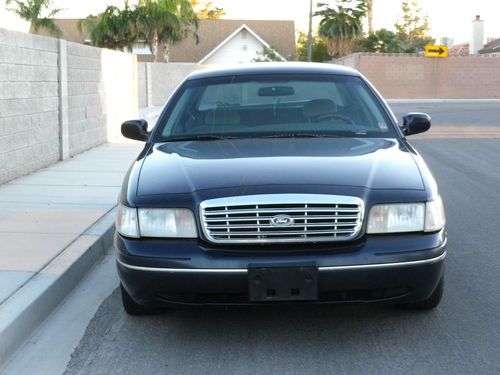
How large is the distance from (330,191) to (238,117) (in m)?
1.71

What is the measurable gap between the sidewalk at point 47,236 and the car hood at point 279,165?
1117 millimetres

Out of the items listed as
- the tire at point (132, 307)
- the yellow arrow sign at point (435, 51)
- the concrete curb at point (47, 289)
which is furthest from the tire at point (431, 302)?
the yellow arrow sign at point (435, 51)

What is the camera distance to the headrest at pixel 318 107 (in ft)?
19.0

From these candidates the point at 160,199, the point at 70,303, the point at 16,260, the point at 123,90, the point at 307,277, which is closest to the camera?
the point at 307,277

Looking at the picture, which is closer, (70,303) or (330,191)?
(330,191)

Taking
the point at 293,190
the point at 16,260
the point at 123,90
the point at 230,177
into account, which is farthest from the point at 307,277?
the point at 123,90

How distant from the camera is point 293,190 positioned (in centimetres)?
422

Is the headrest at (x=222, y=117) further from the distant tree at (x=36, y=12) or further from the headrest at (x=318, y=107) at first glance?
the distant tree at (x=36, y=12)

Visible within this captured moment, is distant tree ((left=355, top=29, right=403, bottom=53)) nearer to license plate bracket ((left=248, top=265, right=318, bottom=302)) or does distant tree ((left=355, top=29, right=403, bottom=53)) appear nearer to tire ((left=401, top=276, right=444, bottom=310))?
tire ((left=401, top=276, right=444, bottom=310))

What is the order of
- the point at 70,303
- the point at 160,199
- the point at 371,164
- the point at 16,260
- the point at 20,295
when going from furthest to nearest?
the point at 16,260
the point at 70,303
the point at 20,295
the point at 371,164
the point at 160,199

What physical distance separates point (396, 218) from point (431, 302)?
86 cm

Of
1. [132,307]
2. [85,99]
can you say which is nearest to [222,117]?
[132,307]

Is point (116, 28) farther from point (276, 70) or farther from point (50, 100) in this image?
point (276, 70)

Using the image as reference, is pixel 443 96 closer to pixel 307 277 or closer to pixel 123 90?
pixel 123 90
